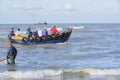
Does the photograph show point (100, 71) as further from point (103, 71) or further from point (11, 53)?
point (11, 53)

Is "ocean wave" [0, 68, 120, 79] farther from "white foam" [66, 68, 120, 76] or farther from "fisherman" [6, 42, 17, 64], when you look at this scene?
"fisherman" [6, 42, 17, 64]

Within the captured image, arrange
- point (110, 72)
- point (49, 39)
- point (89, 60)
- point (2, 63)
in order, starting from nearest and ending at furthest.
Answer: point (110, 72) → point (2, 63) → point (89, 60) → point (49, 39)

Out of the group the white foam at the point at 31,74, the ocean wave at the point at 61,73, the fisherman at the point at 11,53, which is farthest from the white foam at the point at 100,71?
the fisherman at the point at 11,53

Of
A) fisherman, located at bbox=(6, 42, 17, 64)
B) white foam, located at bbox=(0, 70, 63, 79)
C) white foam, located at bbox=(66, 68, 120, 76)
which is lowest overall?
white foam, located at bbox=(66, 68, 120, 76)

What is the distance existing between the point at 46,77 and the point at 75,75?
1.24 m

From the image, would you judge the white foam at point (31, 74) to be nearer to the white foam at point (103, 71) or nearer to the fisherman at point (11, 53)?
the white foam at point (103, 71)

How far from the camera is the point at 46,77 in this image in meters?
14.6

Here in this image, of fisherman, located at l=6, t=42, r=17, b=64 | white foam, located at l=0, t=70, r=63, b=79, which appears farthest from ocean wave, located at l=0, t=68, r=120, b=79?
fisherman, located at l=6, t=42, r=17, b=64

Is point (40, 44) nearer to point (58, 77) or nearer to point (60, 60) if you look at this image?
point (60, 60)

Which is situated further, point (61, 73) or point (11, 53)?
point (11, 53)

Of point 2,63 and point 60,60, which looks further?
point 60,60

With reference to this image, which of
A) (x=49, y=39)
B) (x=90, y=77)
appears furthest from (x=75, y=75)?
(x=49, y=39)

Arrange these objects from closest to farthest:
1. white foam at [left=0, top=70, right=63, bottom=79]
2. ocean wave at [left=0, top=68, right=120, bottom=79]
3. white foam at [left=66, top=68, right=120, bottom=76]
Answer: white foam at [left=0, top=70, right=63, bottom=79]
ocean wave at [left=0, top=68, right=120, bottom=79]
white foam at [left=66, top=68, right=120, bottom=76]

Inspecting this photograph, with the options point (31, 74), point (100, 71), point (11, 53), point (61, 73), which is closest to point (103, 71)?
point (100, 71)
